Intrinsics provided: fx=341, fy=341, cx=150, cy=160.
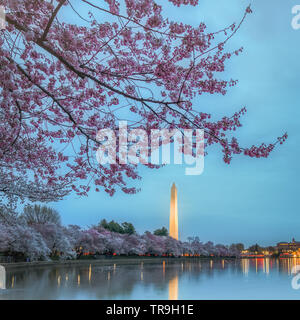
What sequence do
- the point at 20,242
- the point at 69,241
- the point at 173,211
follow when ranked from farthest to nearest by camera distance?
the point at 173,211 → the point at 69,241 → the point at 20,242

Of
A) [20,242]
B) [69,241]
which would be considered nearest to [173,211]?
[69,241]

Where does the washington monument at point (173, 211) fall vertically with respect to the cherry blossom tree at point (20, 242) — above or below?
above

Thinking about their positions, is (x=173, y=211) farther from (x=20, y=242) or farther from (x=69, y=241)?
(x=20, y=242)

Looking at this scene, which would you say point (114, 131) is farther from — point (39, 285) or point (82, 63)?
point (39, 285)

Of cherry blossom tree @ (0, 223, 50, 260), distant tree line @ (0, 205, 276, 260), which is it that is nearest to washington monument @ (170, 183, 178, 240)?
distant tree line @ (0, 205, 276, 260)

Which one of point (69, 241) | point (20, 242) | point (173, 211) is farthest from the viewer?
point (173, 211)

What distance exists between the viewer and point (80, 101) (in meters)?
6.82

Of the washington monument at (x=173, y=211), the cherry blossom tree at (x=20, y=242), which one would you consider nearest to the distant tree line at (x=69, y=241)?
the cherry blossom tree at (x=20, y=242)

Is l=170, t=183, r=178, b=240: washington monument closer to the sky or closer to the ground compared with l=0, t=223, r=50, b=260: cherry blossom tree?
closer to the sky

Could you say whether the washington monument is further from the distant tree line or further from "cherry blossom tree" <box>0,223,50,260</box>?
"cherry blossom tree" <box>0,223,50,260</box>

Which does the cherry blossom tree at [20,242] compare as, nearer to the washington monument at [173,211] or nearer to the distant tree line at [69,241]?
the distant tree line at [69,241]

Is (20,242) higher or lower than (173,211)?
lower

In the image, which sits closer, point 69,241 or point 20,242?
point 20,242
